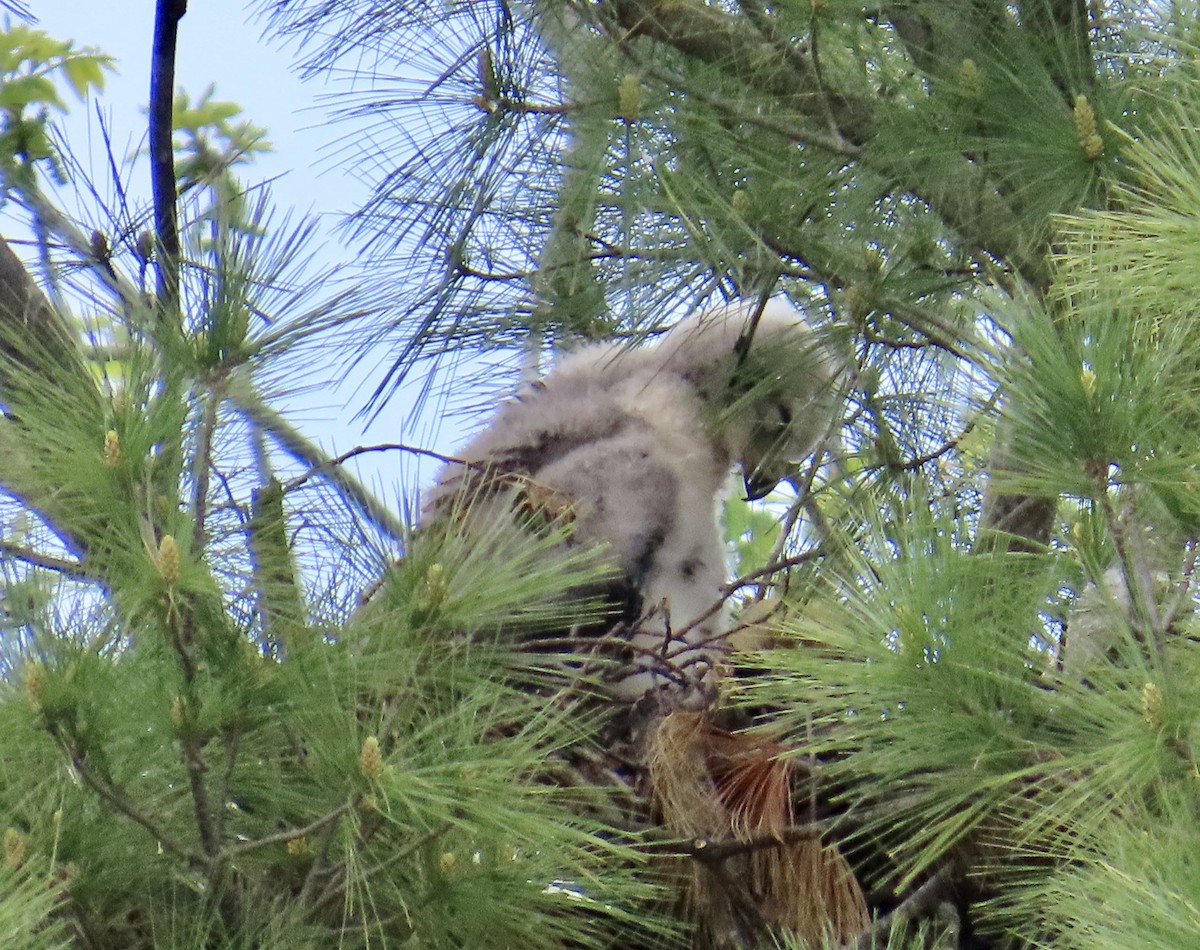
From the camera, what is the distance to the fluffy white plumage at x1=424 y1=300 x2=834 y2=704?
3.37 meters

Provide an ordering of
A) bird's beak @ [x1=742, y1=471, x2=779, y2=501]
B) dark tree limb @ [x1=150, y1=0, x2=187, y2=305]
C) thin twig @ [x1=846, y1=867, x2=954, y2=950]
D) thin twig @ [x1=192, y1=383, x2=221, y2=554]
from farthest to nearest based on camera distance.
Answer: bird's beak @ [x1=742, y1=471, x2=779, y2=501] → dark tree limb @ [x1=150, y1=0, x2=187, y2=305] → thin twig @ [x1=846, y1=867, x2=954, y2=950] → thin twig @ [x1=192, y1=383, x2=221, y2=554]

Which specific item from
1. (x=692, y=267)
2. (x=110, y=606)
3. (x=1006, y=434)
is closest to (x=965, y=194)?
(x=692, y=267)

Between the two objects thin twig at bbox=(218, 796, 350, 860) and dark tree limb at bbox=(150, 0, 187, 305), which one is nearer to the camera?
thin twig at bbox=(218, 796, 350, 860)

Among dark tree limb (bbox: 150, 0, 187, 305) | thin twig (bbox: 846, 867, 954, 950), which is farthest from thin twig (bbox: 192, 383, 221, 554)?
thin twig (bbox: 846, 867, 954, 950)

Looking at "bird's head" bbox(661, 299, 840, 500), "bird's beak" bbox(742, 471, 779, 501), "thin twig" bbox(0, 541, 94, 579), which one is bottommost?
"thin twig" bbox(0, 541, 94, 579)

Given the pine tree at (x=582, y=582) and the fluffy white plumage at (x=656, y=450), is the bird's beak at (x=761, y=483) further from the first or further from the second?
the pine tree at (x=582, y=582)

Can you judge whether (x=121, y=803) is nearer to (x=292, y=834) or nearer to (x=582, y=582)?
(x=292, y=834)

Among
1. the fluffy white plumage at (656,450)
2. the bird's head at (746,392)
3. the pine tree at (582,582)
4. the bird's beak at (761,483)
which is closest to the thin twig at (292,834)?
the pine tree at (582,582)

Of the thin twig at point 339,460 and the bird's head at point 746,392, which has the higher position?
the bird's head at point 746,392

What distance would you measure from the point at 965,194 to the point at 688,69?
55 cm

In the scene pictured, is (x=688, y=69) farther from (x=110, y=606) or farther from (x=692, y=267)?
(x=110, y=606)

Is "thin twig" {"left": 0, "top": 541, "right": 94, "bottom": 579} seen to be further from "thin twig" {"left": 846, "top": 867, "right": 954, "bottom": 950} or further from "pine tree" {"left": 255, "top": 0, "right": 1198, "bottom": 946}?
"thin twig" {"left": 846, "top": 867, "right": 954, "bottom": 950}

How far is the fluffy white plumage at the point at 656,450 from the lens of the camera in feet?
11.0

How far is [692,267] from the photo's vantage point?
8.31 ft
